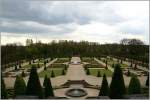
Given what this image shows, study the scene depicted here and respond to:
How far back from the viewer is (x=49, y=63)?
2805cm

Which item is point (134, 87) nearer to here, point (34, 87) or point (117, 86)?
point (117, 86)

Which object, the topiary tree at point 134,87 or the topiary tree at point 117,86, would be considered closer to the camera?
the topiary tree at point 117,86

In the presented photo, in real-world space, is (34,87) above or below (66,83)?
above

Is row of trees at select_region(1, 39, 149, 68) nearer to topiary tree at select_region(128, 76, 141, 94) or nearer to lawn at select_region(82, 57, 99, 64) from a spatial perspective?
lawn at select_region(82, 57, 99, 64)

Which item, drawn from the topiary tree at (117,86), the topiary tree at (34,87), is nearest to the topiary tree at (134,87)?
the topiary tree at (117,86)

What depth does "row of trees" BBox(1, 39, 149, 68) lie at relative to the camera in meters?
18.3

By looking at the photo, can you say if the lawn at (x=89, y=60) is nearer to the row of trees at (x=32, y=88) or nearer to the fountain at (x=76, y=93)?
the fountain at (x=76, y=93)

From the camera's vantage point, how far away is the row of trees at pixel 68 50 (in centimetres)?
1831

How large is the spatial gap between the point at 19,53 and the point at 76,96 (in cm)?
779

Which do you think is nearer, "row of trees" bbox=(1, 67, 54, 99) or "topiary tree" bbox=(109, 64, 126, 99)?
"topiary tree" bbox=(109, 64, 126, 99)

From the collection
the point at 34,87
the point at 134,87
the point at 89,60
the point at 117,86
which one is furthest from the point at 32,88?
the point at 89,60

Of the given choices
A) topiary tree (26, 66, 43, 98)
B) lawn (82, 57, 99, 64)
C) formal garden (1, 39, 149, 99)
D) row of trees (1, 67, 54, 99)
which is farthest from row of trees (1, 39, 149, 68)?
topiary tree (26, 66, 43, 98)

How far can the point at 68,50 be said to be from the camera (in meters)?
25.3

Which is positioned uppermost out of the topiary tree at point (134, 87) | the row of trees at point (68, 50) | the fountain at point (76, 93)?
the row of trees at point (68, 50)
